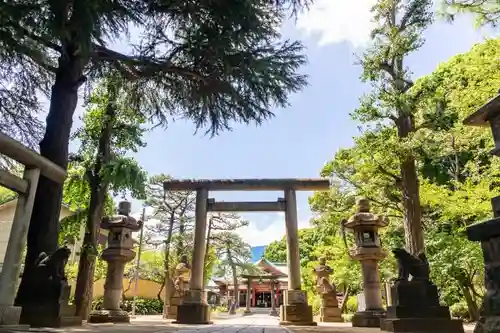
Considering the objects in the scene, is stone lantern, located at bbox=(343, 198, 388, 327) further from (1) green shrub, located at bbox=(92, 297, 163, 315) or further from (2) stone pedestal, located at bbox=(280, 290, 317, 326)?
(1) green shrub, located at bbox=(92, 297, 163, 315)

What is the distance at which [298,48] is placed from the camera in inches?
253

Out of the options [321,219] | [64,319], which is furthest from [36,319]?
[321,219]

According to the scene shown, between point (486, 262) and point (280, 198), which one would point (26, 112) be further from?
point (486, 262)

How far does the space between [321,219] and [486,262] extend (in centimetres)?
1517

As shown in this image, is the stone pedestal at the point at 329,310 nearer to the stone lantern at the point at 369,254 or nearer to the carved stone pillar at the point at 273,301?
the stone lantern at the point at 369,254

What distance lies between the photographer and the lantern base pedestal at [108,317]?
26.6ft

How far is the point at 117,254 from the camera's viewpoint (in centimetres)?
901

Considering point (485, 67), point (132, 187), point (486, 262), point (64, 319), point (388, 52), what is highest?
point (388, 52)

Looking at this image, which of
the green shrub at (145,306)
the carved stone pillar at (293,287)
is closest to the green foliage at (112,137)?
the carved stone pillar at (293,287)

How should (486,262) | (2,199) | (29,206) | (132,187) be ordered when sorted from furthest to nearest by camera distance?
(2,199) → (132,187) → (29,206) → (486,262)

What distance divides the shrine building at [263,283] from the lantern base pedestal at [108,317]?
53.2 ft

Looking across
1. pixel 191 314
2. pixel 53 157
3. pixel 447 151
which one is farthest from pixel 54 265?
pixel 447 151

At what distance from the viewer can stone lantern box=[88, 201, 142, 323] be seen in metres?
8.74

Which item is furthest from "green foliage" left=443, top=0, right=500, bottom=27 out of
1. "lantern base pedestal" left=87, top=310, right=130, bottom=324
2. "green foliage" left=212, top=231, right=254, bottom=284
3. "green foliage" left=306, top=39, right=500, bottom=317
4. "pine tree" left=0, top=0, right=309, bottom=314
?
"green foliage" left=212, top=231, right=254, bottom=284
